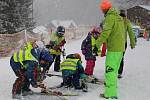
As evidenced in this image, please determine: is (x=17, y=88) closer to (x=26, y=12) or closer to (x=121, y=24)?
(x=121, y=24)

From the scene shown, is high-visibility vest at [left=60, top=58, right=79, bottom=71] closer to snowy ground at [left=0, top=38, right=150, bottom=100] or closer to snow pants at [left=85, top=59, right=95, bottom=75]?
snowy ground at [left=0, top=38, right=150, bottom=100]

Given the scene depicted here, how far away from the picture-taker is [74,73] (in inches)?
405

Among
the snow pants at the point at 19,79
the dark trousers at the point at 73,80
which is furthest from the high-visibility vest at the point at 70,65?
the snow pants at the point at 19,79

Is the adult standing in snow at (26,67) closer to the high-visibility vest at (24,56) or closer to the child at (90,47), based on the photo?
the high-visibility vest at (24,56)

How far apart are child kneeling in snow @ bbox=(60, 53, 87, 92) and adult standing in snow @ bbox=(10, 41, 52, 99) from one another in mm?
716

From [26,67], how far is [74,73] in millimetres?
1422

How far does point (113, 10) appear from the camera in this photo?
31.7 ft

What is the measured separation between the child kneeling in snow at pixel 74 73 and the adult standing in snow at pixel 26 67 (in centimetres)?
72

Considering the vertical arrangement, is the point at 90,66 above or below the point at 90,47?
below

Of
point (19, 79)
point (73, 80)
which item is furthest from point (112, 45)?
point (19, 79)

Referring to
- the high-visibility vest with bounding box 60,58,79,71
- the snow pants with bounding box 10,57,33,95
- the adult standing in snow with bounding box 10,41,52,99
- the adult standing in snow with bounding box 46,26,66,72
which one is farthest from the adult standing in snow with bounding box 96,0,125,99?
the adult standing in snow with bounding box 46,26,66,72

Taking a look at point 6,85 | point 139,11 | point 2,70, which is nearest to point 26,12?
point 139,11

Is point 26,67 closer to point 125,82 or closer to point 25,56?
point 25,56

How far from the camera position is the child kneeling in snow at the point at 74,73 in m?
10.3
